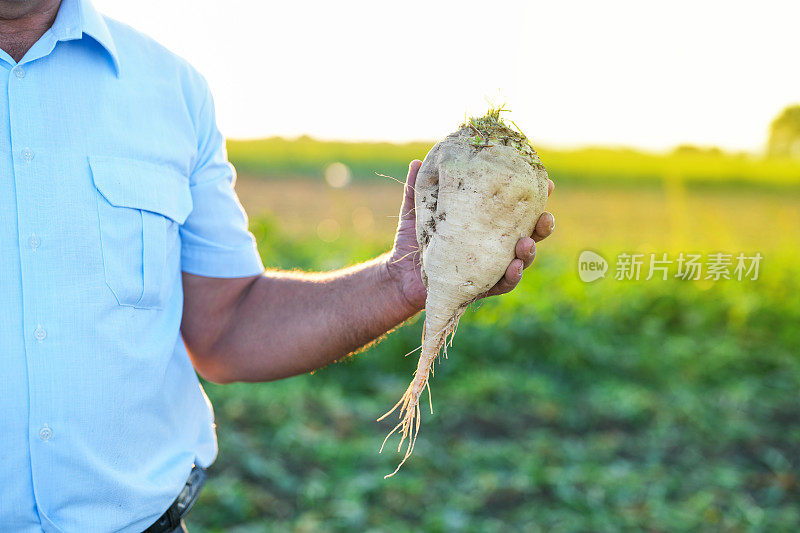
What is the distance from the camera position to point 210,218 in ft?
5.84

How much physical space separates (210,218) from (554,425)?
10.2ft

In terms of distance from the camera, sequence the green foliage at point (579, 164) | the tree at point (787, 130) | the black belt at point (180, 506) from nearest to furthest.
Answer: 1. the black belt at point (180, 506)
2. the tree at point (787, 130)
3. the green foliage at point (579, 164)

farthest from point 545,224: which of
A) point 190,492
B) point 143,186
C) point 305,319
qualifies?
point 190,492

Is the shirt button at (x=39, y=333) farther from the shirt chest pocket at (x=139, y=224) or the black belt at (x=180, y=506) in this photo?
the black belt at (x=180, y=506)

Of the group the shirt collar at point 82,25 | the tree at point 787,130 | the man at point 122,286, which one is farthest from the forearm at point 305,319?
the tree at point 787,130

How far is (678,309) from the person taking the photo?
5.95 meters

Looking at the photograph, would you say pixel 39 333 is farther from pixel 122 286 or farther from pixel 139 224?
pixel 139 224

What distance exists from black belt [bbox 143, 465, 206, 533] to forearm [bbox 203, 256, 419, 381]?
29 centimetres

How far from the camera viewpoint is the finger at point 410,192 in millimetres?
1796

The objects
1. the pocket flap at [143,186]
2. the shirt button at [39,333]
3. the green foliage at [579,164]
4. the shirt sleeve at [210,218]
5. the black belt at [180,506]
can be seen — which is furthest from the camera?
the green foliage at [579,164]

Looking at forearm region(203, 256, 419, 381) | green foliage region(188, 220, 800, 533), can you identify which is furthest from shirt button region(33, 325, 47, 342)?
green foliage region(188, 220, 800, 533)

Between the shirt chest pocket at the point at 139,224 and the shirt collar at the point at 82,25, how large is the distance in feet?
0.84

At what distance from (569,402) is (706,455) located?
87cm

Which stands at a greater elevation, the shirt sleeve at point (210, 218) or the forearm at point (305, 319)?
the shirt sleeve at point (210, 218)
